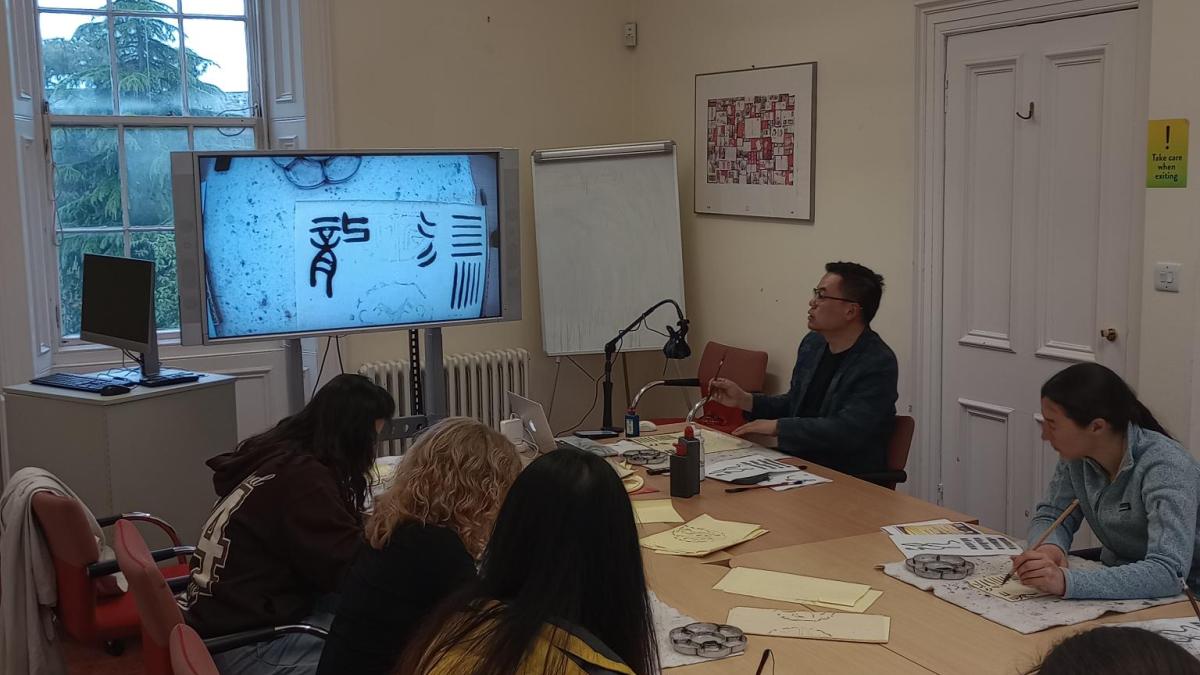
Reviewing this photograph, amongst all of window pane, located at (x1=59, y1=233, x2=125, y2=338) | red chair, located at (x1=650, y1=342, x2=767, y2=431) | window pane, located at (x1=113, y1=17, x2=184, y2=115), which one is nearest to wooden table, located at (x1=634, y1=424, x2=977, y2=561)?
red chair, located at (x1=650, y1=342, x2=767, y2=431)

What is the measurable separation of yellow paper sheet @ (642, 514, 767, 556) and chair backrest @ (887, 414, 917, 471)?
922mm

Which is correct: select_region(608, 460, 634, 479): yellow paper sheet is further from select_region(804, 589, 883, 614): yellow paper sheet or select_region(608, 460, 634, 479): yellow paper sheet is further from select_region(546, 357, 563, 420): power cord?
select_region(546, 357, 563, 420): power cord

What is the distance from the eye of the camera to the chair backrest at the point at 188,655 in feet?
5.49

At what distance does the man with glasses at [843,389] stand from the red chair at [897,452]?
2 centimetres

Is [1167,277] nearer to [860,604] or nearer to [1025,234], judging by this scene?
[1025,234]

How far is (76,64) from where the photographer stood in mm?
4938

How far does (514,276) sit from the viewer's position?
4594 mm

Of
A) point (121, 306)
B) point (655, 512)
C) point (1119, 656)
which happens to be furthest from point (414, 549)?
point (121, 306)

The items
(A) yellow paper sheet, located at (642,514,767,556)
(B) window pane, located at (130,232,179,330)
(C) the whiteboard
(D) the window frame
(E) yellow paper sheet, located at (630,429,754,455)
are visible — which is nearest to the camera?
(A) yellow paper sheet, located at (642,514,767,556)

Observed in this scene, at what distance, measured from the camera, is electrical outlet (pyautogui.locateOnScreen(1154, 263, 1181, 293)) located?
340cm

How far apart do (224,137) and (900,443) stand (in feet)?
11.3

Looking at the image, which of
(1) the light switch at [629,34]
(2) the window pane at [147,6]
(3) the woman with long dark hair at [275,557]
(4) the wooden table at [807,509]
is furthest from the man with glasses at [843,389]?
(2) the window pane at [147,6]

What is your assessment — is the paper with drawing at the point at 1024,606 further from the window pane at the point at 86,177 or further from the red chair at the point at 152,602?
the window pane at the point at 86,177

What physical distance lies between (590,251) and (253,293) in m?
1.89
